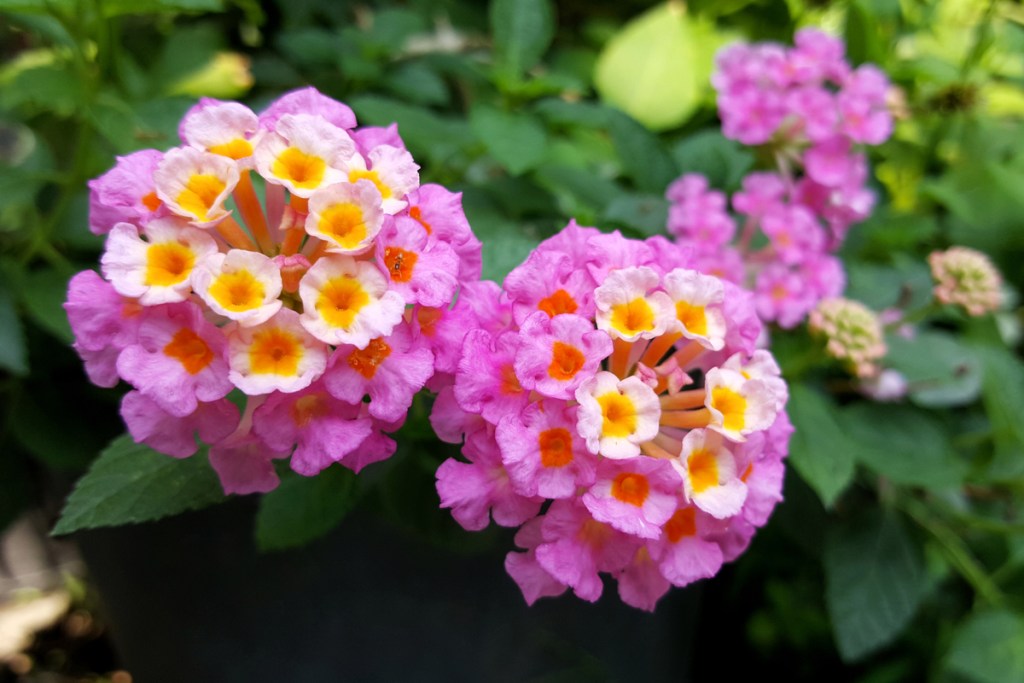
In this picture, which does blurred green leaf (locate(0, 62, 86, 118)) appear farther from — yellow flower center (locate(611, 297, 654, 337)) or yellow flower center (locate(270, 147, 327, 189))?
yellow flower center (locate(611, 297, 654, 337))

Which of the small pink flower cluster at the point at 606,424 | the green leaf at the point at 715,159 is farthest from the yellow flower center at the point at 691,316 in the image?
the green leaf at the point at 715,159

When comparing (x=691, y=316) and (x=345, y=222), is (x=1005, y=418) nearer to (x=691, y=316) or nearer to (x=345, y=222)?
(x=691, y=316)

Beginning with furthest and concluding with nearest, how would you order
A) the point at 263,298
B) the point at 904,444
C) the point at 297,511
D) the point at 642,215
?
the point at 904,444
the point at 642,215
the point at 297,511
the point at 263,298

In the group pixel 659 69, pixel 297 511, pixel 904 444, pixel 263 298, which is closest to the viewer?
pixel 263 298

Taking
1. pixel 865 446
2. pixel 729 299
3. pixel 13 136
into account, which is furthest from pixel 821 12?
pixel 13 136

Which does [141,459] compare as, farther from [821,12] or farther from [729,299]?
[821,12]

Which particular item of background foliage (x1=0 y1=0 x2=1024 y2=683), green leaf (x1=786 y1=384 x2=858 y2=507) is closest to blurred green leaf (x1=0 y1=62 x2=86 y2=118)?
background foliage (x1=0 y1=0 x2=1024 y2=683)

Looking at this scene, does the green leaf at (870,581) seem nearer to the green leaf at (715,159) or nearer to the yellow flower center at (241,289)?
the green leaf at (715,159)

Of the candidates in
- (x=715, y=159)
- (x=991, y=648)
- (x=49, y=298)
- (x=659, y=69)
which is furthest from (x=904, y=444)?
(x=49, y=298)
